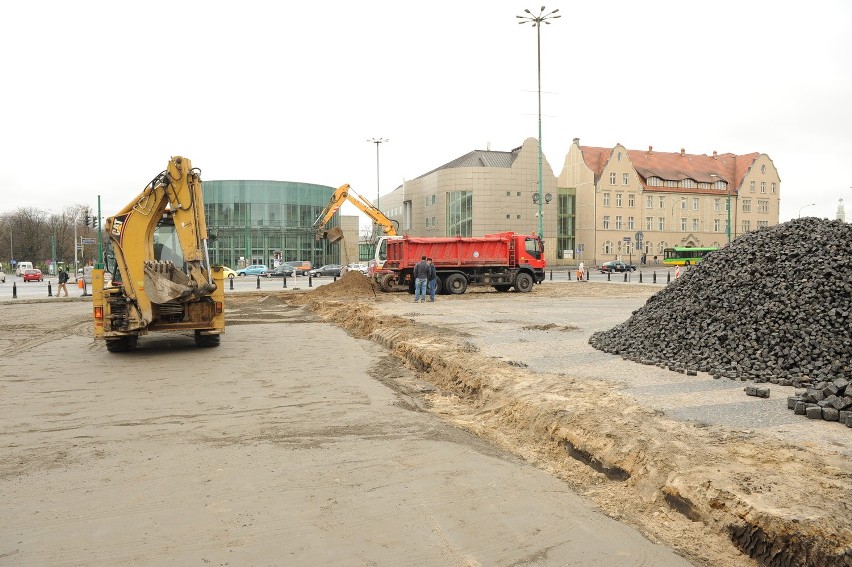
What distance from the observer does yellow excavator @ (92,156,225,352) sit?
1138 centimetres

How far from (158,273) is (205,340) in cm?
184

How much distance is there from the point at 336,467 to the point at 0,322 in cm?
1841

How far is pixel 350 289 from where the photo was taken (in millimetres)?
28016

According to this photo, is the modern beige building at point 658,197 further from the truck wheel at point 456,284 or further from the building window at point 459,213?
the truck wheel at point 456,284

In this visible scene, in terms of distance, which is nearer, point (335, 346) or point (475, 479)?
point (475, 479)

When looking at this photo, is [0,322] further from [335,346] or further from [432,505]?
[432,505]

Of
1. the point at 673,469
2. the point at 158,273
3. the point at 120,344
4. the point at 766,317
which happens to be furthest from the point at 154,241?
the point at 766,317

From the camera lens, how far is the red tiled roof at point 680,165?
75.5 m

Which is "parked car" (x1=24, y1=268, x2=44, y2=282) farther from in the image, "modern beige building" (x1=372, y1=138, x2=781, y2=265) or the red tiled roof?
the red tiled roof

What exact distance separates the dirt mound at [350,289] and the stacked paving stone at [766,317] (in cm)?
1659

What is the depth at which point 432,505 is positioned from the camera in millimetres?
4633

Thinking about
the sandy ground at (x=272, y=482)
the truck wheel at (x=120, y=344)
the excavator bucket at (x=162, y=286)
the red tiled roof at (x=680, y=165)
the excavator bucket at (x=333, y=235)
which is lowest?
the sandy ground at (x=272, y=482)

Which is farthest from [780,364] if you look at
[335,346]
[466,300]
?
[466,300]

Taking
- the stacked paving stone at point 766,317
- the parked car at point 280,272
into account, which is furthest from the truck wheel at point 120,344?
the parked car at point 280,272
